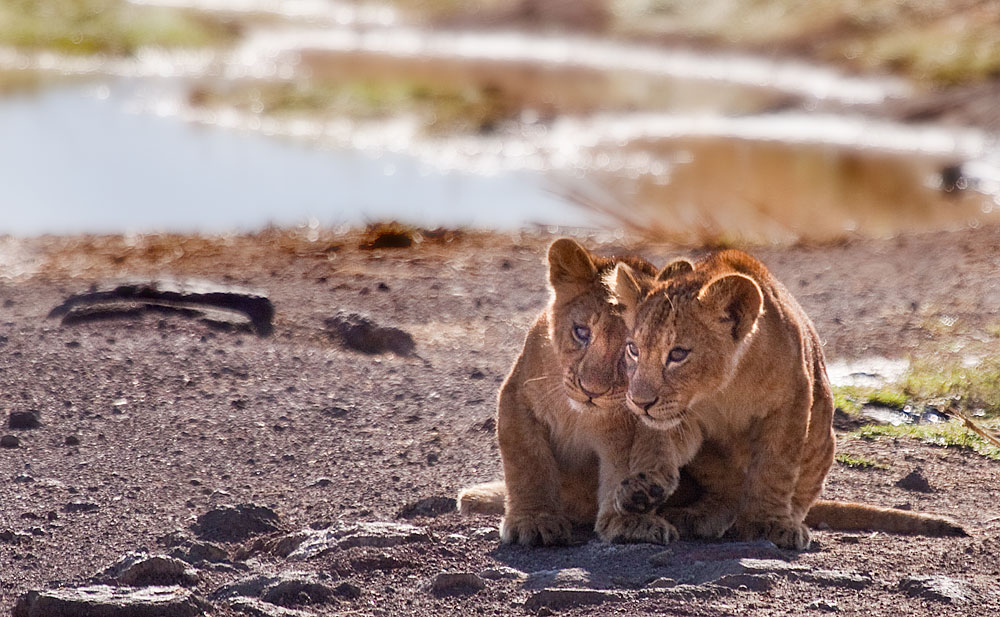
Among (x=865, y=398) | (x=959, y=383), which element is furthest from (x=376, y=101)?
(x=865, y=398)

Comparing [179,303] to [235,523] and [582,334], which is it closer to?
[235,523]

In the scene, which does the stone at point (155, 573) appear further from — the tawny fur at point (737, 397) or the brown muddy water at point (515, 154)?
the brown muddy water at point (515, 154)

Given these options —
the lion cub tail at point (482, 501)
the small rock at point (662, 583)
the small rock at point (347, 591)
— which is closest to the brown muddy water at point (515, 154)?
the lion cub tail at point (482, 501)

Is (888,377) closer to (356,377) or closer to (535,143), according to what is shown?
(356,377)

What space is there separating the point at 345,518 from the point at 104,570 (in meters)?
1.30

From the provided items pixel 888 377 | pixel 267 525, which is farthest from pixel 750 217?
pixel 267 525

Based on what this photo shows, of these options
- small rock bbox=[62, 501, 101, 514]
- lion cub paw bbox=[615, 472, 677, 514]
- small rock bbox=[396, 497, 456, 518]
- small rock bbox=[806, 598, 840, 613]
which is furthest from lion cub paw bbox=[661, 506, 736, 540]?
small rock bbox=[62, 501, 101, 514]

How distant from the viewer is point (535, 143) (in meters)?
25.7

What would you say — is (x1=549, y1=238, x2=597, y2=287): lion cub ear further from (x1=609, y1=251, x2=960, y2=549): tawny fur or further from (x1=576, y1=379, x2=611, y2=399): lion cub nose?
(x1=576, y1=379, x2=611, y2=399): lion cub nose

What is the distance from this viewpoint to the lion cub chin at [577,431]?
6.04m

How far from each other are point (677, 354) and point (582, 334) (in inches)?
18.3

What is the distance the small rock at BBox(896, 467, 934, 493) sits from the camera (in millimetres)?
7617

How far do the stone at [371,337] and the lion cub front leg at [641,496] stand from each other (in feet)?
14.7

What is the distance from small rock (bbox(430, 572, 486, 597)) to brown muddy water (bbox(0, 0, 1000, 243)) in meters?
9.53
